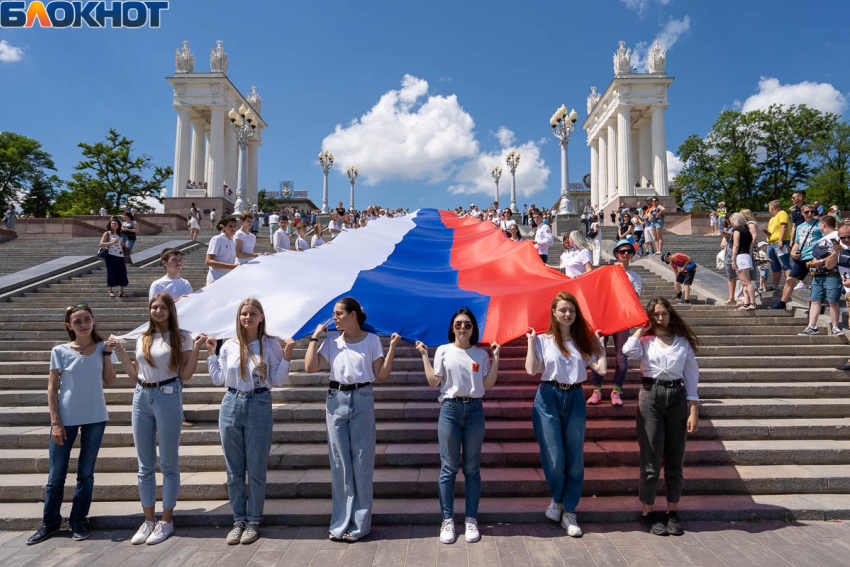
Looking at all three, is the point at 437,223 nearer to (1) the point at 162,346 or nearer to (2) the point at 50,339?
(2) the point at 50,339

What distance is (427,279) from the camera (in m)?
6.07

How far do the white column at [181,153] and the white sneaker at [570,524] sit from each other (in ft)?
148

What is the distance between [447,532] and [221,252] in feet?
16.1

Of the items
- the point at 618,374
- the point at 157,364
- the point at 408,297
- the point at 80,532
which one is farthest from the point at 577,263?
the point at 80,532

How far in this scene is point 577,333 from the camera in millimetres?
4133

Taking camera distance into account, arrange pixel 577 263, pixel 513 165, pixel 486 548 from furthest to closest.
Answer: pixel 513 165 → pixel 577 263 → pixel 486 548

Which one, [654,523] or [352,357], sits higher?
[352,357]

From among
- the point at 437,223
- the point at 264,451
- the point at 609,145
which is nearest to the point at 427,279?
the point at 264,451

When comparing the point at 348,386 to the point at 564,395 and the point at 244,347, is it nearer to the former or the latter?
the point at 244,347

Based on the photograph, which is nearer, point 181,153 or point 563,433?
point 563,433

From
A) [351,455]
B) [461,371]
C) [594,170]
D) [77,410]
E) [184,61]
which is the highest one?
[184,61]

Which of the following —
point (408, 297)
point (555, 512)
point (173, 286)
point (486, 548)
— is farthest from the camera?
point (173, 286)

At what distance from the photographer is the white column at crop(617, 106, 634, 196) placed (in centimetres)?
4278

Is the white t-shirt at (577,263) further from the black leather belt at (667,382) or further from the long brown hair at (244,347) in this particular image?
the long brown hair at (244,347)
